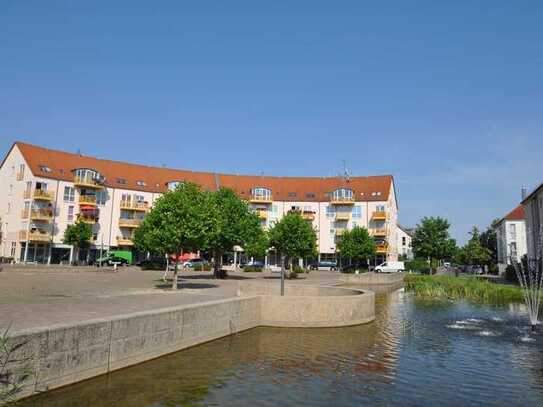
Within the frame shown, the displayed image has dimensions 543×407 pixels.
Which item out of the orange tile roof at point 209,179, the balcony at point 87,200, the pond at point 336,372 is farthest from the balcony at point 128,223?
the pond at point 336,372

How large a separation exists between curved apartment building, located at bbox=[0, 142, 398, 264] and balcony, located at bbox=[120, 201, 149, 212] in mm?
136

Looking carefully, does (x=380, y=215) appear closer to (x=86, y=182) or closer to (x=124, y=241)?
(x=124, y=241)

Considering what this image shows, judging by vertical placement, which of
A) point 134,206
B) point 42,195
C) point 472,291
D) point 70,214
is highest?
point 134,206

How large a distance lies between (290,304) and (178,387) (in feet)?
25.8

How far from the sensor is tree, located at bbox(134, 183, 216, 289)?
990 inches

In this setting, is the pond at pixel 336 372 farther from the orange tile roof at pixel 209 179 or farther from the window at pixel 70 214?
the orange tile roof at pixel 209 179

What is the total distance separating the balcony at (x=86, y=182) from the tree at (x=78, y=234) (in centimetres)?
660

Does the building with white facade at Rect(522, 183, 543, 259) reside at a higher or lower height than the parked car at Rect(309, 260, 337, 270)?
higher

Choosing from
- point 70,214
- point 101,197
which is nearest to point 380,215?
point 101,197

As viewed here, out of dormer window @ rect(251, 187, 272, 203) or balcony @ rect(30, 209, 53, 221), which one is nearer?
balcony @ rect(30, 209, 53, 221)

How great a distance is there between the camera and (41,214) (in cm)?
5834

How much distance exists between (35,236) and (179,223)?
3951 centimetres

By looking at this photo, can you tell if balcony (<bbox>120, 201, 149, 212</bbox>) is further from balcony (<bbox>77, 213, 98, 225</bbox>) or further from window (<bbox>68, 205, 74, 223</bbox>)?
window (<bbox>68, 205, 74, 223</bbox>)

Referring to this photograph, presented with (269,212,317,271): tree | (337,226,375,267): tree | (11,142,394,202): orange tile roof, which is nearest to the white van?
(337,226,375,267): tree
